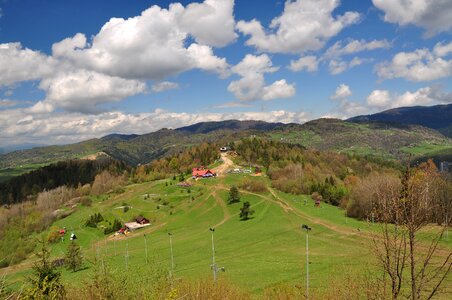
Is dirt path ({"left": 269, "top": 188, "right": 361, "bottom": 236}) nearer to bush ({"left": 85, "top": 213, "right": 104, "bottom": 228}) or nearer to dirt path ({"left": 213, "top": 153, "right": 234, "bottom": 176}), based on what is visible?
dirt path ({"left": 213, "top": 153, "right": 234, "bottom": 176})

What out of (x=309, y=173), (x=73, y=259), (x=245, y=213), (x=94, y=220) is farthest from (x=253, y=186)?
(x=73, y=259)

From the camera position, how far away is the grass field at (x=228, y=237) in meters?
53.2

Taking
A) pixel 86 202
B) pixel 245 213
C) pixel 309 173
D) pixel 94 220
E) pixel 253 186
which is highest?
pixel 309 173

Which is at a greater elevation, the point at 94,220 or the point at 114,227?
the point at 94,220

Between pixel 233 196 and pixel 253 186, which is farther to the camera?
pixel 253 186

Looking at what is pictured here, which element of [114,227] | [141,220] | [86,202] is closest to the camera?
[114,227]

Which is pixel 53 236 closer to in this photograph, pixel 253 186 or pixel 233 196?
pixel 233 196

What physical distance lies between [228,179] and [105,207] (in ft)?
179

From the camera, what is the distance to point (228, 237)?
8912 cm

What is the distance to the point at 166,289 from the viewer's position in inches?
904

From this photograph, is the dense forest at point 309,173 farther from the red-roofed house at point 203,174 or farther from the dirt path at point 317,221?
the red-roofed house at point 203,174

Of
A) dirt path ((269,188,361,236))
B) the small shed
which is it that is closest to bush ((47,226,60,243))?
the small shed

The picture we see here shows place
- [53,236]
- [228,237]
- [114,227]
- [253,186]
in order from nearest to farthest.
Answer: [228,237], [53,236], [114,227], [253,186]

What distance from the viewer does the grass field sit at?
2096 inches
